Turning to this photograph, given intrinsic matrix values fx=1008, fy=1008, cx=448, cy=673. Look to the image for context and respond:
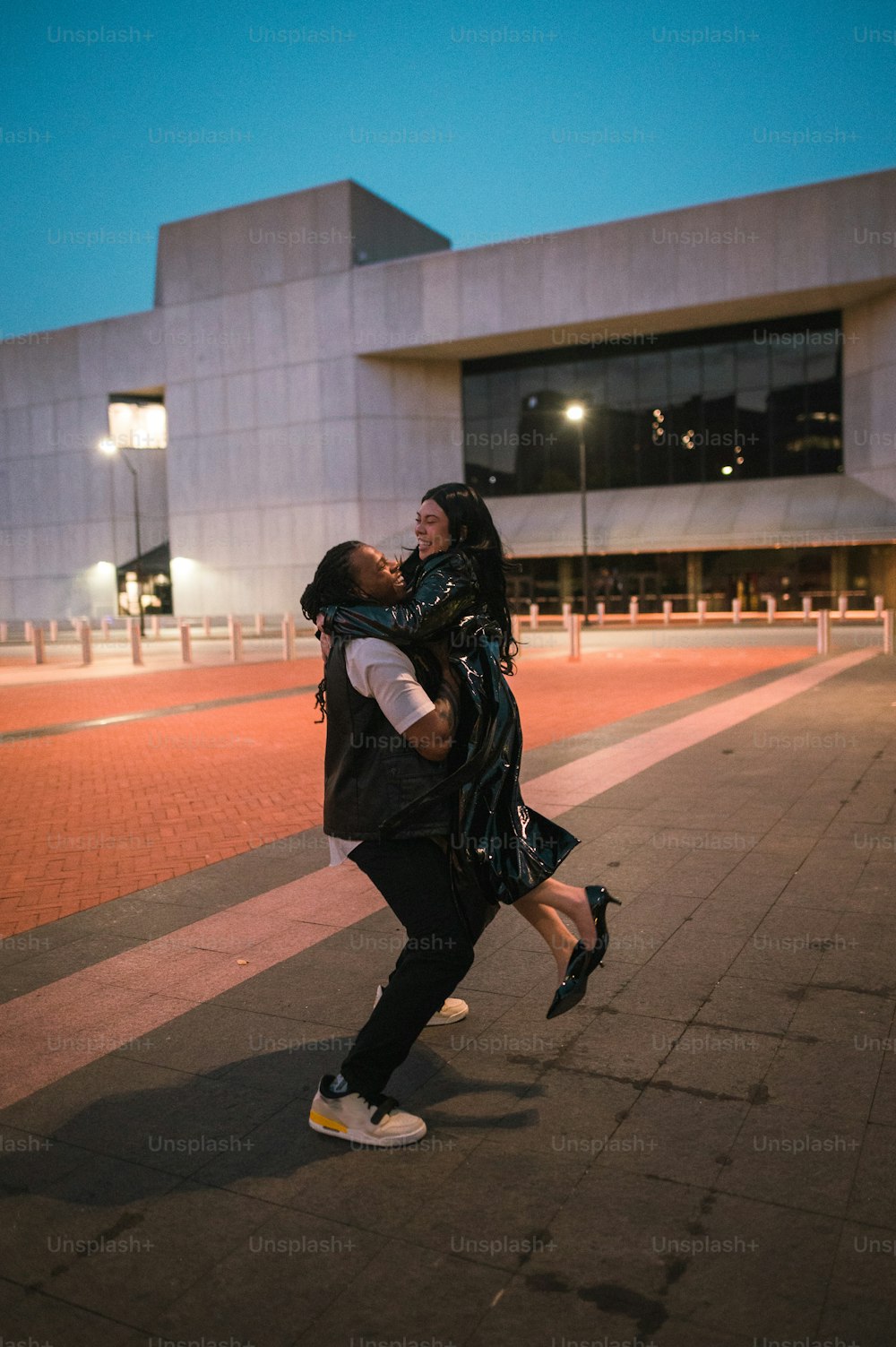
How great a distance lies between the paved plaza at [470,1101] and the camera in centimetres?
227

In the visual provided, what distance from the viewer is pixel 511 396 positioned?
4181 centimetres

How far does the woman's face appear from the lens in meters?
3.05

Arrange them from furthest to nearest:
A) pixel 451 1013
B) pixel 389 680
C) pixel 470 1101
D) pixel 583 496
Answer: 1. pixel 583 496
2. pixel 451 1013
3. pixel 470 1101
4. pixel 389 680

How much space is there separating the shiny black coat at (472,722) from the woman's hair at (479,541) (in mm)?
57

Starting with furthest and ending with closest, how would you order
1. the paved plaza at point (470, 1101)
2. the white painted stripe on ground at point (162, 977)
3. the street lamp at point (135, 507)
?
the street lamp at point (135, 507)
the white painted stripe on ground at point (162, 977)
the paved plaza at point (470, 1101)

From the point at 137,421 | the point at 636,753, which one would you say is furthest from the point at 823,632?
the point at 137,421

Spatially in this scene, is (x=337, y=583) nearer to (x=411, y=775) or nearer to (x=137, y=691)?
(x=411, y=775)

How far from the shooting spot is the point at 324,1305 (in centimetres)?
224

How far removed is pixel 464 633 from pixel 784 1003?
6.58 ft

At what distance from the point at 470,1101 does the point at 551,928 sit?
1.96ft

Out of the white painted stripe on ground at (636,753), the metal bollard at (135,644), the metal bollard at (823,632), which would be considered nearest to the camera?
the white painted stripe on ground at (636,753)

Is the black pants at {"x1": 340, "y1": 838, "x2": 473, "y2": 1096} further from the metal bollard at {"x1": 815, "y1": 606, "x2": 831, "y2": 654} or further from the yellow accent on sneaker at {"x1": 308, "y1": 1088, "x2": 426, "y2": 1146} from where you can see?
the metal bollard at {"x1": 815, "y1": 606, "x2": 831, "y2": 654}

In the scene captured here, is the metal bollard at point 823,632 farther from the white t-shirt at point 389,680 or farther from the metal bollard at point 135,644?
the white t-shirt at point 389,680

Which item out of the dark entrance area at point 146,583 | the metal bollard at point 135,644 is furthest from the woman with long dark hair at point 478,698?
the dark entrance area at point 146,583
